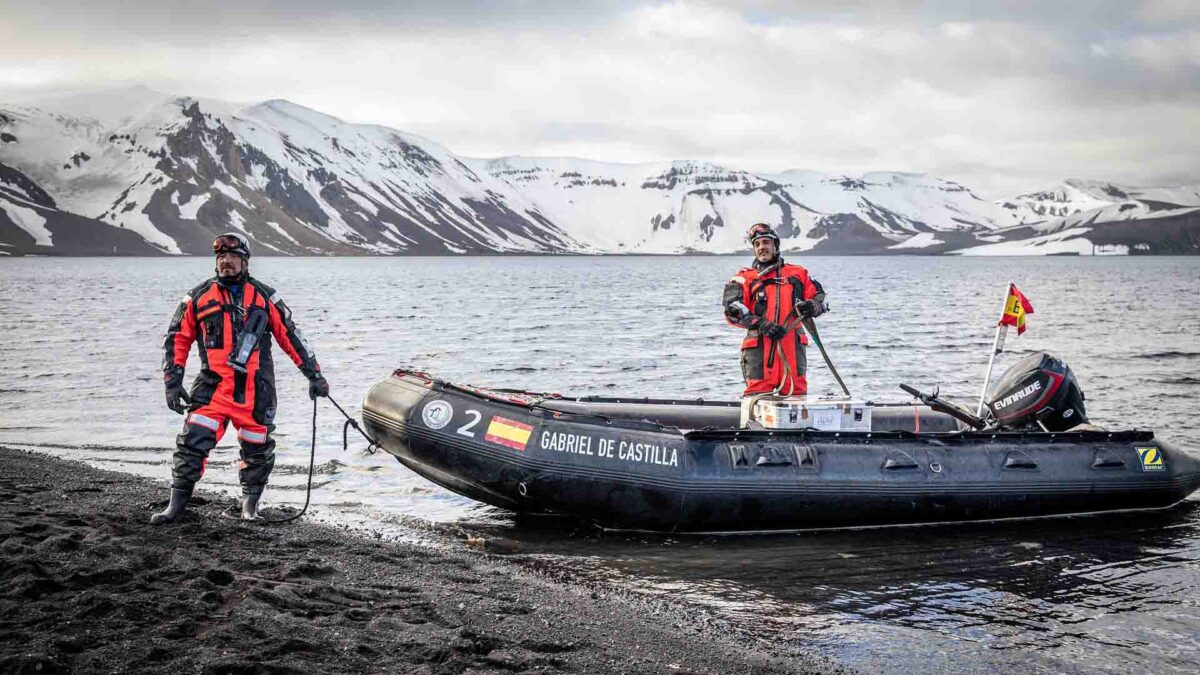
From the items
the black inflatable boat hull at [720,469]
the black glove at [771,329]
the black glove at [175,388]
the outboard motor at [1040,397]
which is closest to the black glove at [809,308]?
the black glove at [771,329]

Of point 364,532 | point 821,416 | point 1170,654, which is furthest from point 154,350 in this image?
point 1170,654

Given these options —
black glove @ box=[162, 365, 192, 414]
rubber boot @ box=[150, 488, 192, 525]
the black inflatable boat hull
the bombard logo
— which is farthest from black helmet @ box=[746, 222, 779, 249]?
rubber boot @ box=[150, 488, 192, 525]

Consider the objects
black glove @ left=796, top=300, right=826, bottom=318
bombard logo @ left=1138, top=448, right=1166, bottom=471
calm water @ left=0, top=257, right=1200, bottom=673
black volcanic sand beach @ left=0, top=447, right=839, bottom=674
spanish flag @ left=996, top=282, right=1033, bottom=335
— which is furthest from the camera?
spanish flag @ left=996, top=282, right=1033, bottom=335

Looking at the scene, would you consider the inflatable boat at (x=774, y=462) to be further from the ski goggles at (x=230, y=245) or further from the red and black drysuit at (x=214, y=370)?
the ski goggles at (x=230, y=245)

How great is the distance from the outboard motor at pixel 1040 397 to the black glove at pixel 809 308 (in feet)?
7.42

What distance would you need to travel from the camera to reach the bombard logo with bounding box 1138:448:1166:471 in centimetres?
948

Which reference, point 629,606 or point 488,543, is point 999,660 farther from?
point 488,543

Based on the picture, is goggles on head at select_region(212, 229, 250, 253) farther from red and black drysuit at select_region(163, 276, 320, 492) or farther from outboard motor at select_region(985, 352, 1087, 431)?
outboard motor at select_region(985, 352, 1087, 431)

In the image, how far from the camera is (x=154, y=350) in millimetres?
23219

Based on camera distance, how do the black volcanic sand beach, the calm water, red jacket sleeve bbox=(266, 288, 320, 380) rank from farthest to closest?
red jacket sleeve bbox=(266, 288, 320, 380) → the calm water → the black volcanic sand beach

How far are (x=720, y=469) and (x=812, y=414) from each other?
119 centimetres

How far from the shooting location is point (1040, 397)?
9.68m

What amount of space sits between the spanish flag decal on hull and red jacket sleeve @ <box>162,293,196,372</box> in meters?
2.52

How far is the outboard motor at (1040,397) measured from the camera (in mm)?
9672
